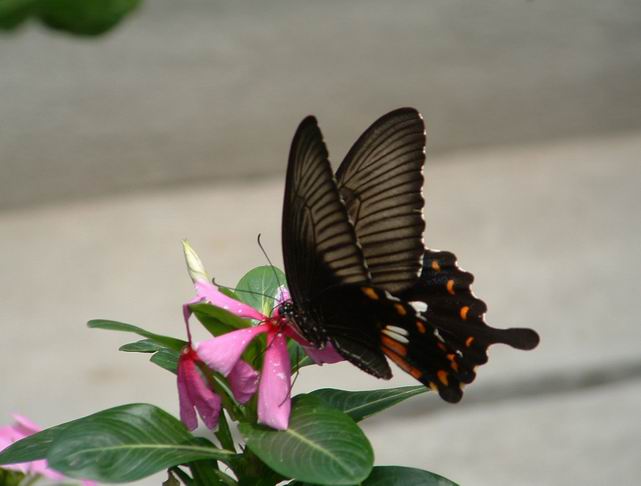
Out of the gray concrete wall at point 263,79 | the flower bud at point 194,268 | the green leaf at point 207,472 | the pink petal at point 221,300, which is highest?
the gray concrete wall at point 263,79

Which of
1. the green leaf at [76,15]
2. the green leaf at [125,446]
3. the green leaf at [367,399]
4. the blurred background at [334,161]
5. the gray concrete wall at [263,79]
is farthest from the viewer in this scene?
the gray concrete wall at [263,79]

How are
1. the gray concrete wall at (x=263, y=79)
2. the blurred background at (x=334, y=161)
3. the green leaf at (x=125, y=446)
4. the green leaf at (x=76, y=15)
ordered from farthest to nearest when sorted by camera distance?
the gray concrete wall at (x=263, y=79)
the blurred background at (x=334, y=161)
the green leaf at (x=125, y=446)
the green leaf at (x=76, y=15)

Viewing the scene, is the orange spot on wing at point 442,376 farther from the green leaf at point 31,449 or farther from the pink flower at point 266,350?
the green leaf at point 31,449

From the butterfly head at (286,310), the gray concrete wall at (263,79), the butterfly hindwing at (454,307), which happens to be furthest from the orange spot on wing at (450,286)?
the gray concrete wall at (263,79)

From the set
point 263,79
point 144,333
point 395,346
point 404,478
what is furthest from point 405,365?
point 263,79

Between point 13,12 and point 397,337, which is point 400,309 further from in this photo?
point 13,12

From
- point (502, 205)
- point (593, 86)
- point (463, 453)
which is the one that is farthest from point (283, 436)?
point (593, 86)

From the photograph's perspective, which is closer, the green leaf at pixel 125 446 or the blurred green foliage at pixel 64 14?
the blurred green foliage at pixel 64 14
